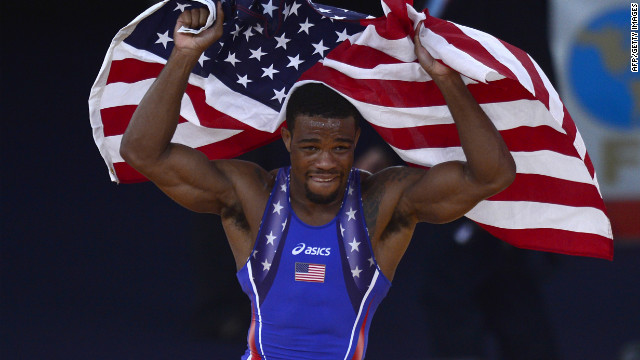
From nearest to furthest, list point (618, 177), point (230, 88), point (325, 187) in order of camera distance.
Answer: point (325, 187), point (230, 88), point (618, 177)

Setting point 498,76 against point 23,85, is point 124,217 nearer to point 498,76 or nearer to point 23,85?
point 23,85

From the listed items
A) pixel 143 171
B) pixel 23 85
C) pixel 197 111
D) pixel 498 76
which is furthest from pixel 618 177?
pixel 23 85

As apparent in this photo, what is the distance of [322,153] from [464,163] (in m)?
0.47

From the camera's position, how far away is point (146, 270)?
16.5 feet

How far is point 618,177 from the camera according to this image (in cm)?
479

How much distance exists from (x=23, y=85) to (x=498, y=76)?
2.97 meters

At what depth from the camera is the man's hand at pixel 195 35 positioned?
2.80 metres

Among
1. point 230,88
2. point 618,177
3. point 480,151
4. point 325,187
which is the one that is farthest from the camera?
point 618,177

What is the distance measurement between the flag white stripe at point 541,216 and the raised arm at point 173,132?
3.42 feet

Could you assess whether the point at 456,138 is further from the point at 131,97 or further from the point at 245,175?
the point at 131,97

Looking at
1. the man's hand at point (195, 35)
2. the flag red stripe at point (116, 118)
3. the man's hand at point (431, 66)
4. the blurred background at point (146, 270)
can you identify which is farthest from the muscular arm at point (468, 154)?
the blurred background at point (146, 270)

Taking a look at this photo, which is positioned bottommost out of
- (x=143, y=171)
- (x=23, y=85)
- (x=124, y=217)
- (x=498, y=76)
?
(x=124, y=217)

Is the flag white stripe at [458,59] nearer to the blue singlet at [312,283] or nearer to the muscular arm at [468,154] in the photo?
the muscular arm at [468,154]

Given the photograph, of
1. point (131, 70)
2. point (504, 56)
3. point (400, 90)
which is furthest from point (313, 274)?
point (131, 70)
